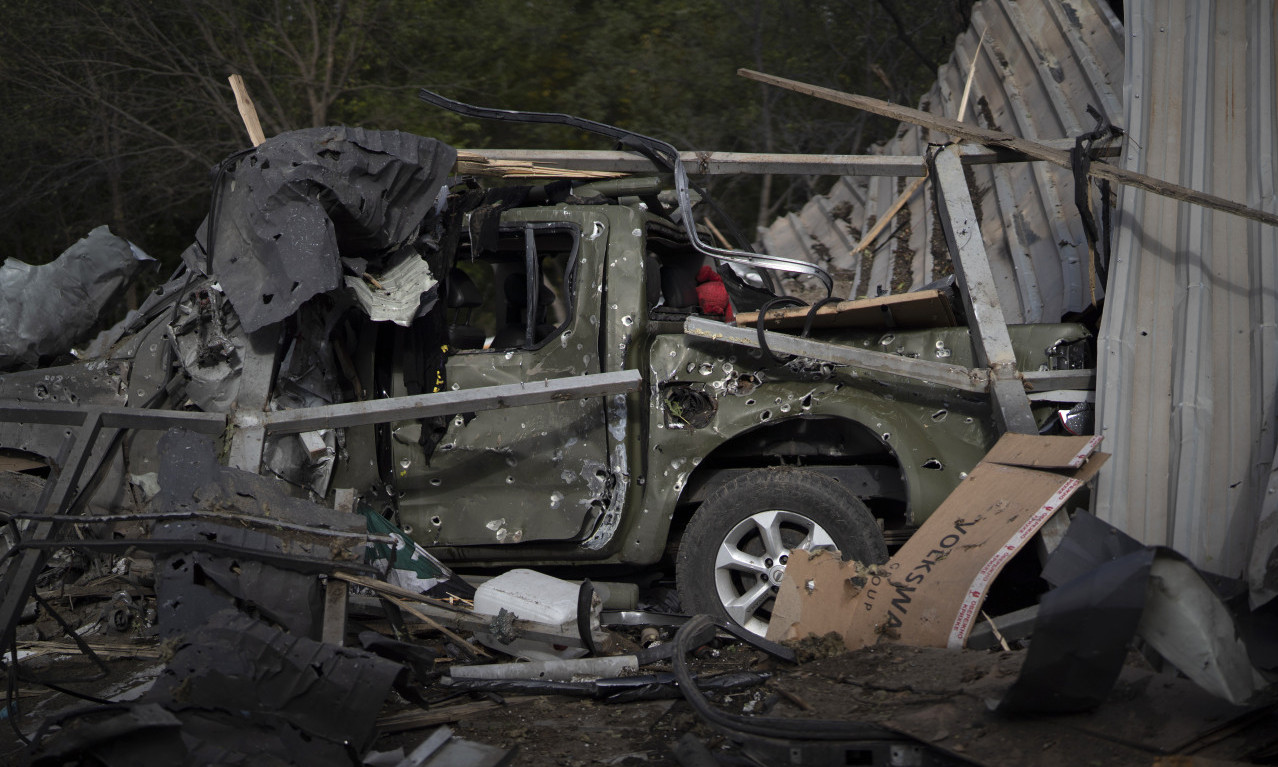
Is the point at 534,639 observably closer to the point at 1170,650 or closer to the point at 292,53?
the point at 1170,650

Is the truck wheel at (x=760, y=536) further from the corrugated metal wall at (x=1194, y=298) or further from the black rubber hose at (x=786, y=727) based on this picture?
the black rubber hose at (x=786, y=727)

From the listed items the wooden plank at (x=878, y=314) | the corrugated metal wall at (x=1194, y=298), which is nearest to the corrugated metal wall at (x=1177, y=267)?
the corrugated metal wall at (x=1194, y=298)

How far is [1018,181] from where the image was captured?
702cm

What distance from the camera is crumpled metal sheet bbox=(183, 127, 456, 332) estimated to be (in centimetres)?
453

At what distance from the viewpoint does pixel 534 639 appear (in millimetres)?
4320

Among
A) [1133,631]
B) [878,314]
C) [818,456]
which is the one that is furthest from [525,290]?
[1133,631]

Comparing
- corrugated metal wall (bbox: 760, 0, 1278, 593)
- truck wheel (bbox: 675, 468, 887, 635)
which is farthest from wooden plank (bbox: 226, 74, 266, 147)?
corrugated metal wall (bbox: 760, 0, 1278, 593)

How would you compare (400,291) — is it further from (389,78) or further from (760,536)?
(389,78)

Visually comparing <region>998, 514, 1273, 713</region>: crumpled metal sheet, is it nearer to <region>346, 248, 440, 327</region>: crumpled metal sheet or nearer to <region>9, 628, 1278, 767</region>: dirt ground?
<region>9, 628, 1278, 767</region>: dirt ground

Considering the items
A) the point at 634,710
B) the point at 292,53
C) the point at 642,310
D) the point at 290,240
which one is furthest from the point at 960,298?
the point at 292,53

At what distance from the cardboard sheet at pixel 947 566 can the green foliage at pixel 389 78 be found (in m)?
6.94

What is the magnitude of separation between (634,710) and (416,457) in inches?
68.2

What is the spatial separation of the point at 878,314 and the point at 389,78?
8.84 m

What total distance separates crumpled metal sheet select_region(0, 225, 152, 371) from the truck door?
1950mm
